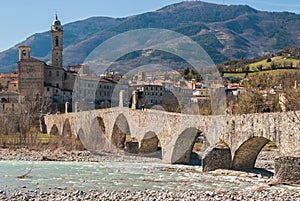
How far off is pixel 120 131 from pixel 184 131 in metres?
14.5

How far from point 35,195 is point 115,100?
60030 millimetres

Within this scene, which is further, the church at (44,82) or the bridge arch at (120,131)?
the church at (44,82)

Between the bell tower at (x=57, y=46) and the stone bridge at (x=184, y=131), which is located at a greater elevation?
the bell tower at (x=57, y=46)

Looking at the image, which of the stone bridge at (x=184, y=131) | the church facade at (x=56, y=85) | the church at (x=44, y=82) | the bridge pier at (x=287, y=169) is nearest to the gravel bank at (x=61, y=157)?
the stone bridge at (x=184, y=131)

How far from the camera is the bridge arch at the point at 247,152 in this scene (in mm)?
22797

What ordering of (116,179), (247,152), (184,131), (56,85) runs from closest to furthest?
1. (116,179)
2. (247,152)
3. (184,131)
4. (56,85)

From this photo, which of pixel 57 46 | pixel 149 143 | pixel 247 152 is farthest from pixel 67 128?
pixel 57 46

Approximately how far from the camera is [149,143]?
1437 inches

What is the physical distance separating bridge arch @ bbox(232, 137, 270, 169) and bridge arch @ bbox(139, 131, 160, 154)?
1108 cm

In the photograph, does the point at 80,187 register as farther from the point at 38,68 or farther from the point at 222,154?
the point at 38,68

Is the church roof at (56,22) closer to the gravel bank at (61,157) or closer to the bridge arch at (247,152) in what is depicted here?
the gravel bank at (61,157)

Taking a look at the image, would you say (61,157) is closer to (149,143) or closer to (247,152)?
(149,143)

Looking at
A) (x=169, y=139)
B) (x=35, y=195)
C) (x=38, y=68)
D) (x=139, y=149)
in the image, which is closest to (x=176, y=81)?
(x=38, y=68)

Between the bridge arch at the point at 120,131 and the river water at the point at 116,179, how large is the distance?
11.7 metres
